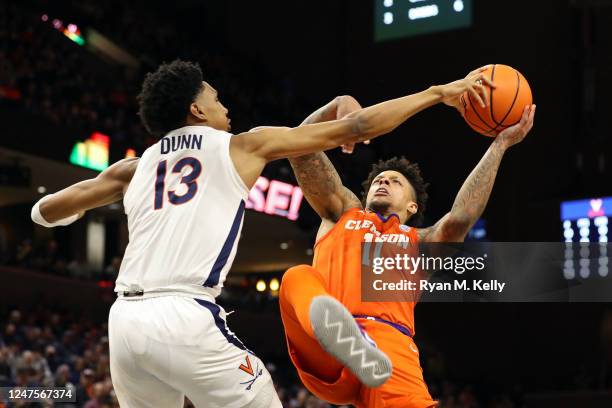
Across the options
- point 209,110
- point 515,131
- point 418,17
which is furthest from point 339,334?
point 418,17

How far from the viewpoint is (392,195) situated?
4.57 m

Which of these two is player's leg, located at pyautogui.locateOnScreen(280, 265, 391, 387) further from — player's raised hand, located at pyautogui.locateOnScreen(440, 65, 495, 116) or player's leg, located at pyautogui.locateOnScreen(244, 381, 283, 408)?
player's raised hand, located at pyautogui.locateOnScreen(440, 65, 495, 116)

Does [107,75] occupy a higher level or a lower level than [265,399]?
higher

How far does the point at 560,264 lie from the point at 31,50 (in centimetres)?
935

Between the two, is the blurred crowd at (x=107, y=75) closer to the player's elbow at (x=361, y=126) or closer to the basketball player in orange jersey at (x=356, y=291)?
the basketball player in orange jersey at (x=356, y=291)

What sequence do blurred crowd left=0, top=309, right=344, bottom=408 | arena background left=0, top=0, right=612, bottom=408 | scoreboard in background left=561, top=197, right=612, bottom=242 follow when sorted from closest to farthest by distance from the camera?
blurred crowd left=0, top=309, right=344, bottom=408
scoreboard in background left=561, top=197, right=612, bottom=242
arena background left=0, top=0, right=612, bottom=408

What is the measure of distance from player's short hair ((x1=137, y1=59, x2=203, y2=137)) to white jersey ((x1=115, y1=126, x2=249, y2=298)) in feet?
0.32

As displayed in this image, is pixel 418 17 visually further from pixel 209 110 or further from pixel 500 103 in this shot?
pixel 209 110

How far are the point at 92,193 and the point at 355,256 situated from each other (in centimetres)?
135

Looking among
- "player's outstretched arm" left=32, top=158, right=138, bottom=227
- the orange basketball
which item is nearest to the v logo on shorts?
"player's outstretched arm" left=32, top=158, right=138, bottom=227

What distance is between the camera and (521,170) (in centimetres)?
1856

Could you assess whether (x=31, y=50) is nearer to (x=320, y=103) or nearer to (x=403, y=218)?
(x=320, y=103)

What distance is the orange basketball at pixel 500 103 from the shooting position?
14.6 ft

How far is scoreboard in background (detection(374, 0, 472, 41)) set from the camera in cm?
1306
